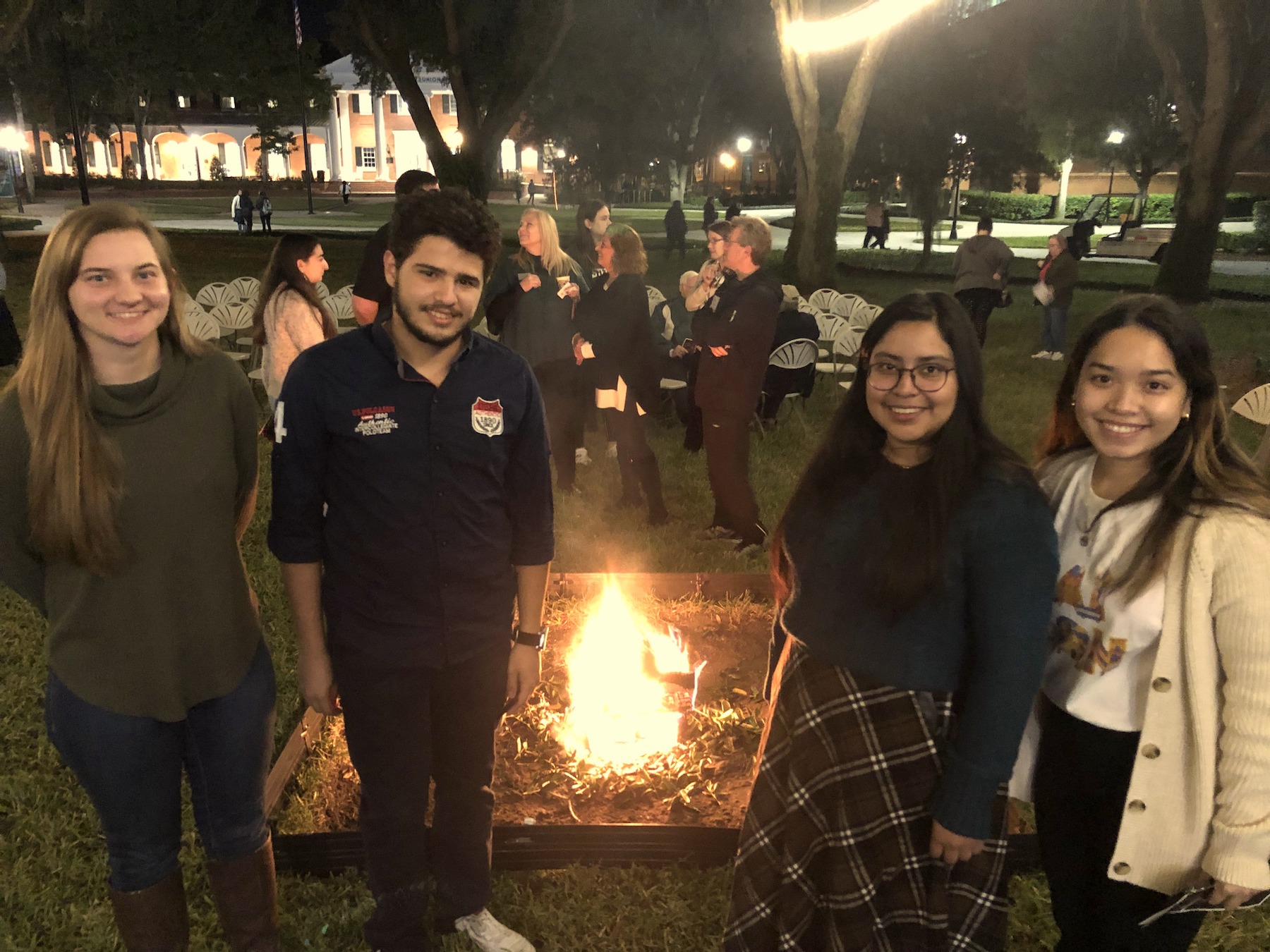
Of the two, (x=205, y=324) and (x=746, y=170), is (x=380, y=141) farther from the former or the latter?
(x=205, y=324)

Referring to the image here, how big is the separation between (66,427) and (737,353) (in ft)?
13.4

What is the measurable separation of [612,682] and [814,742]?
2.17 m

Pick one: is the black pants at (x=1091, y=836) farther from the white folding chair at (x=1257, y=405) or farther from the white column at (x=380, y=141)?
the white column at (x=380, y=141)

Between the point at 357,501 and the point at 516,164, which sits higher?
the point at 516,164

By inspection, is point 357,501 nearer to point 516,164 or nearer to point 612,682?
point 612,682

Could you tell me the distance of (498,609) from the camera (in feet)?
8.64

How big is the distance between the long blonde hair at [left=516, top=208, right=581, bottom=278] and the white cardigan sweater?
4.91 m

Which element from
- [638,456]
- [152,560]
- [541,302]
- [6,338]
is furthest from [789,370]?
[6,338]

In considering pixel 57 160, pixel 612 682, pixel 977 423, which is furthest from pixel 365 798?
pixel 57 160

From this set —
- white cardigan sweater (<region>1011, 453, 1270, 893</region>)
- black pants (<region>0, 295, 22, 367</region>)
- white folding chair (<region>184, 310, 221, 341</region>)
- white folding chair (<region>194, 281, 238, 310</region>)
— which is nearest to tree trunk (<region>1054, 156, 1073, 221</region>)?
white folding chair (<region>194, 281, 238, 310</region>)

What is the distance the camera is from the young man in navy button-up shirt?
2.35m

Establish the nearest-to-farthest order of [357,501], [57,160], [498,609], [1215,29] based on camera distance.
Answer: [357,501] → [498,609] → [1215,29] → [57,160]

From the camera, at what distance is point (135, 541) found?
219 cm

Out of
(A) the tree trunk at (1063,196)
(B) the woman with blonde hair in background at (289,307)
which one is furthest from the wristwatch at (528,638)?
(A) the tree trunk at (1063,196)
